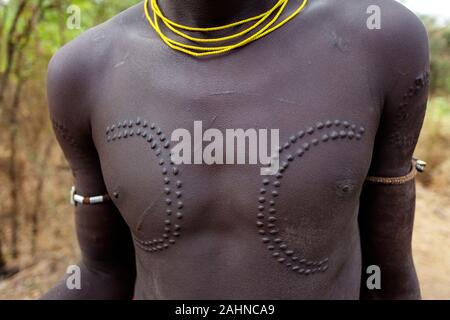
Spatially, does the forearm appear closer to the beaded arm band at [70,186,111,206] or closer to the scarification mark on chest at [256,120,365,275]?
the scarification mark on chest at [256,120,365,275]

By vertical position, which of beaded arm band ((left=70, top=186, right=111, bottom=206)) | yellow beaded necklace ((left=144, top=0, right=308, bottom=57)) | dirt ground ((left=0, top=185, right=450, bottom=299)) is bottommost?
dirt ground ((left=0, top=185, right=450, bottom=299))

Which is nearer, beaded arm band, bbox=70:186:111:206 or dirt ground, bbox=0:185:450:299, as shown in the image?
beaded arm band, bbox=70:186:111:206

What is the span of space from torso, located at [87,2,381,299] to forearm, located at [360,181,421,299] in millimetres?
96

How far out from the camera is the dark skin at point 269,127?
0.94 meters

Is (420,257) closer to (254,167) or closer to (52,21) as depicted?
(52,21)

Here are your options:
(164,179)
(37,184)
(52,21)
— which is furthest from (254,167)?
(37,184)

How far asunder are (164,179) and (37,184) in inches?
147

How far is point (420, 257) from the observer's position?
4148 mm

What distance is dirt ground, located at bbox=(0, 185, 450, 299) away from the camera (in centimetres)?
304

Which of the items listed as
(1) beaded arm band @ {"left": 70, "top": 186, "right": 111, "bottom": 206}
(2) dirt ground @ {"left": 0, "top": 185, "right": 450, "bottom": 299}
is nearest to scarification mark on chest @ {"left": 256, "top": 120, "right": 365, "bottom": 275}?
Result: (1) beaded arm band @ {"left": 70, "top": 186, "right": 111, "bottom": 206}

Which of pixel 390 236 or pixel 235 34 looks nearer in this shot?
pixel 235 34

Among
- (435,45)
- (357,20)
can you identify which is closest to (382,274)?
(357,20)

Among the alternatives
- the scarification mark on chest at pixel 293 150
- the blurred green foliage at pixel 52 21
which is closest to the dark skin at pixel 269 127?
the scarification mark on chest at pixel 293 150

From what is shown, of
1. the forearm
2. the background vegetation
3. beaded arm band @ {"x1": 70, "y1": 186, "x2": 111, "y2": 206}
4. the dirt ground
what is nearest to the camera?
the forearm
